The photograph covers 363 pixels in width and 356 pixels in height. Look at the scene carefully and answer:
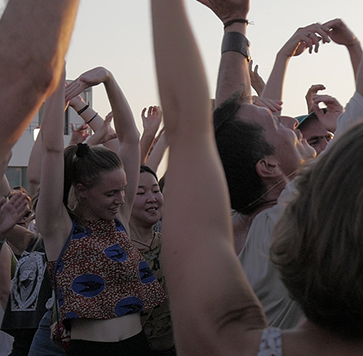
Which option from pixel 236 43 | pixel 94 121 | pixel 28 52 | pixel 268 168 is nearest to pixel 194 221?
pixel 28 52

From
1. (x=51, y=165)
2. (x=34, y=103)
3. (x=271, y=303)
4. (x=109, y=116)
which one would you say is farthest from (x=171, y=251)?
(x=109, y=116)

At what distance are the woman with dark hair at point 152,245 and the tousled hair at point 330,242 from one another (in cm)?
247

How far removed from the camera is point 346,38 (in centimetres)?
345

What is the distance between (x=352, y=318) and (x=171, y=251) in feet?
1.04

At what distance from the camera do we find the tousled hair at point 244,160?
2252mm

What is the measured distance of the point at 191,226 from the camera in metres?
1.03

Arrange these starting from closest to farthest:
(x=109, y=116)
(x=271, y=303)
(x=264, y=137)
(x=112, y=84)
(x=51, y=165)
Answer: (x=271, y=303) < (x=264, y=137) < (x=51, y=165) < (x=112, y=84) < (x=109, y=116)

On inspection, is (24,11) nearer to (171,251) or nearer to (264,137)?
(171,251)

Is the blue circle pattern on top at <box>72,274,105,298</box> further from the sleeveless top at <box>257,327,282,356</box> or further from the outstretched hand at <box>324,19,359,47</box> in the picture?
the sleeveless top at <box>257,327,282,356</box>

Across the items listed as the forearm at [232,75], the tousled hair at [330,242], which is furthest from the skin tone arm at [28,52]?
the forearm at [232,75]

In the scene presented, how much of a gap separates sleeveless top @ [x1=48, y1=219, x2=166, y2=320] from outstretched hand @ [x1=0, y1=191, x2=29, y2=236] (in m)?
0.55

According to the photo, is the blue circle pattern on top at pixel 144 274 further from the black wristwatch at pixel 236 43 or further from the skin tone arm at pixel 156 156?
the skin tone arm at pixel 156 156

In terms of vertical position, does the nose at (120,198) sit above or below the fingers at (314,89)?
below

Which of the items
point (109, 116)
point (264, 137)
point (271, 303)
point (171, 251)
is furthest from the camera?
point (109, 116)
